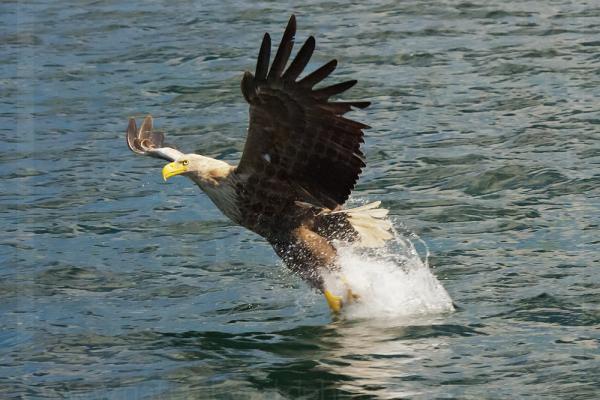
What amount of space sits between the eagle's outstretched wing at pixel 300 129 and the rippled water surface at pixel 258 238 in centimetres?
88

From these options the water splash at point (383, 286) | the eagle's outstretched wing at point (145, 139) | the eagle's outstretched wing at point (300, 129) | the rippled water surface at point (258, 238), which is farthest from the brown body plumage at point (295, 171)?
the eagle's outstretched wing at point (145, 139)

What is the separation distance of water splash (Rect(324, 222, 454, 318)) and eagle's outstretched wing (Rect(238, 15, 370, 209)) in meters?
0.47

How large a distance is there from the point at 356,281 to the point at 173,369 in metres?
1.34

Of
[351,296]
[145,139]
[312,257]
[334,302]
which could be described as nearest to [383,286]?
[351,296]

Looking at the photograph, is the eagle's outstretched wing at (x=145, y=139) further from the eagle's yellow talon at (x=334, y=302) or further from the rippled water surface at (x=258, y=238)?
the eagle's yellow talon at (x=334, y=302)

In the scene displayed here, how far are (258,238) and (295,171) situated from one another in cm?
211

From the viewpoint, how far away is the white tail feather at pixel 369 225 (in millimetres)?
9133

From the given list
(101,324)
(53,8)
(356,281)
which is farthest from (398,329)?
(53,8)

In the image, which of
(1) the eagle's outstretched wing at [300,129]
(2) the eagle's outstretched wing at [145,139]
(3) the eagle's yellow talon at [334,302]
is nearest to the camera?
(1) the eagle's outstretched wing at [300,129]

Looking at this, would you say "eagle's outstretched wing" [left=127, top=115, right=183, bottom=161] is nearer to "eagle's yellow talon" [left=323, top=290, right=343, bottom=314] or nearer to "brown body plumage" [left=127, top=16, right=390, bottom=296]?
"brown body plumage" [left=127, top=16, right=390, bottom=296]

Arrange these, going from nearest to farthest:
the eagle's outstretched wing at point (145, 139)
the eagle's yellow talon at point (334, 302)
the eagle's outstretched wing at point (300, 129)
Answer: the eagle's outstretched wing at point (300, 129), the eagle's yellow talon at point (334, 302), the eagle's outstretched wing at point (145, 139)

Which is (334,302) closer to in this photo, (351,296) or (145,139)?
(351,296)

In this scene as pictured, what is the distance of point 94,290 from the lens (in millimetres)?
9922

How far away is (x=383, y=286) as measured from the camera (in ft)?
30.6
